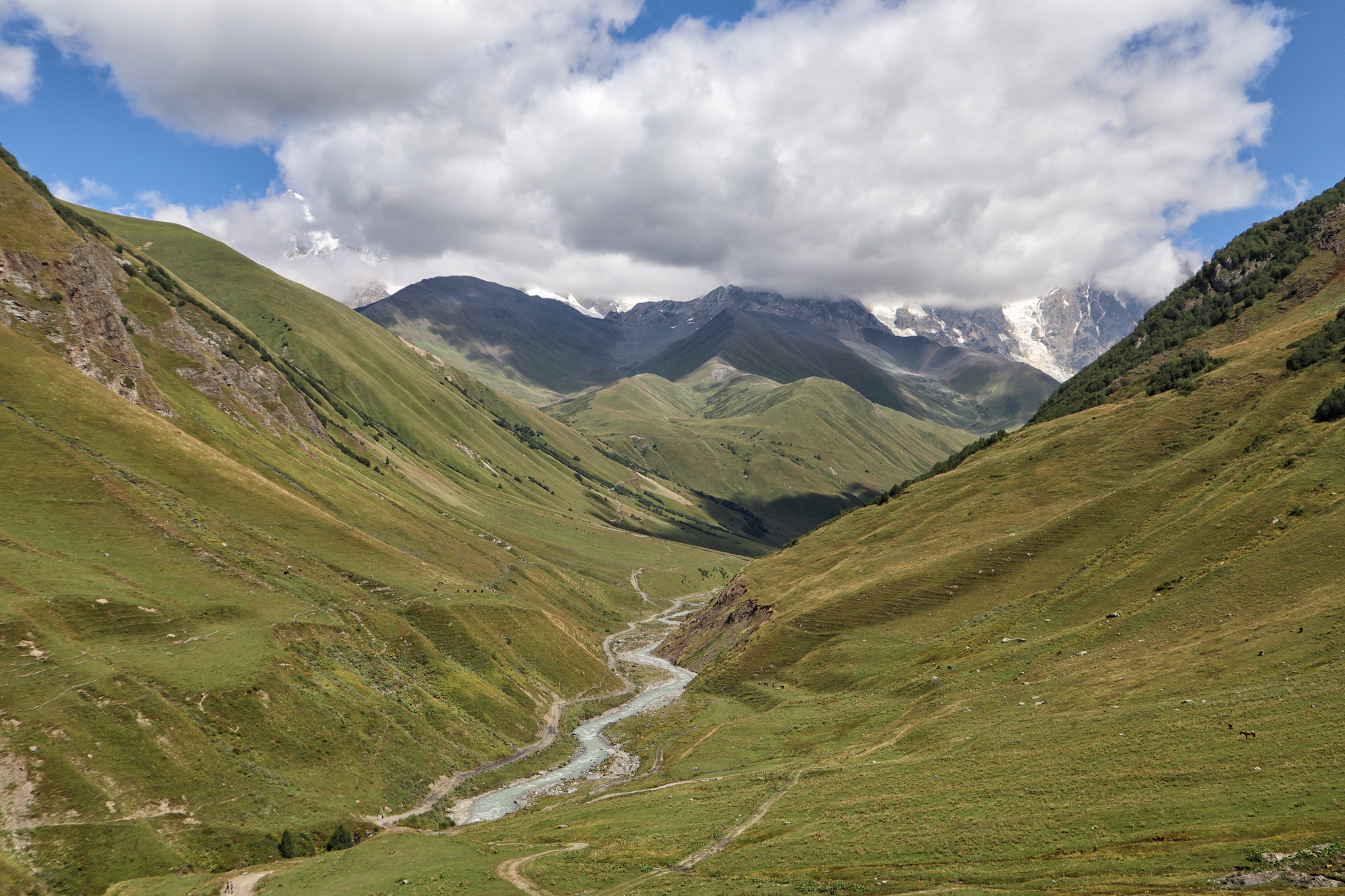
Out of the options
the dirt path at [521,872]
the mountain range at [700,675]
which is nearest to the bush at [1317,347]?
the mountain range at [700,675]

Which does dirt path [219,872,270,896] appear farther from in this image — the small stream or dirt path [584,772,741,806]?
dirt path [584,772,741,806]

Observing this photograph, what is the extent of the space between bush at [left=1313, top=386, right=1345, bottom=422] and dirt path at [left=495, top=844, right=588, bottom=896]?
11559 centimetres

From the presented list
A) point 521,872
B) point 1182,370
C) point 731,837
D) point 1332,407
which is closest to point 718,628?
point 731,837

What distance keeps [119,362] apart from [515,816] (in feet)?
457

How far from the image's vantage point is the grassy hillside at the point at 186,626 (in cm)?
6381

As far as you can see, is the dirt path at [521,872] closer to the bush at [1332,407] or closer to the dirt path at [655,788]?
the dirt path at [655,788]

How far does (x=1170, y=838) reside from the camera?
38.0m

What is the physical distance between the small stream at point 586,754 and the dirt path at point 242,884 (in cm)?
2593

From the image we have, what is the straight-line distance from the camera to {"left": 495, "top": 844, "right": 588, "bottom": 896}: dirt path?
50531 mm

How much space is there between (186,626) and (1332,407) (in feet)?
521

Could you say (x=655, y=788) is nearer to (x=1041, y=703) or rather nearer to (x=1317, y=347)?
(x=1041, y=703)

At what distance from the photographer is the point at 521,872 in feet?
179

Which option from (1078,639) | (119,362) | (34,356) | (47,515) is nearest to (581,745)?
(1078,639)

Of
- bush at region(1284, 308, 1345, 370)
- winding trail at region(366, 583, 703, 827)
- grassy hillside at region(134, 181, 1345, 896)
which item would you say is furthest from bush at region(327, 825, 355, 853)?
bush at region(1284, 308, 1345, 370)
